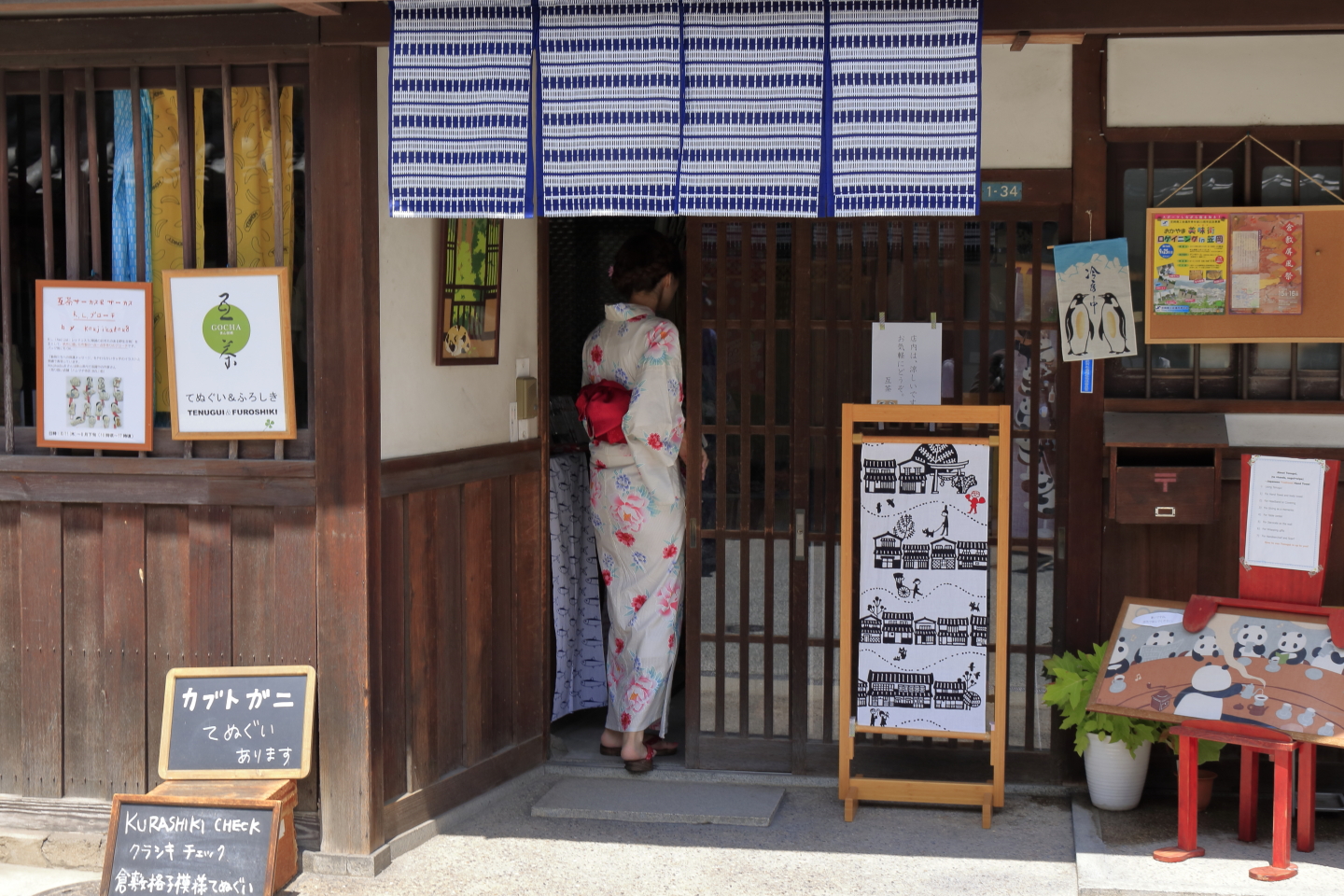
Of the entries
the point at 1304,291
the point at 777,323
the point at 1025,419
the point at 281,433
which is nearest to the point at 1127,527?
the point at 1025,419

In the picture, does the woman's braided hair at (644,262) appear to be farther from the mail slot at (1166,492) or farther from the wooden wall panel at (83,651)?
the wooden wall panel at (83,651)

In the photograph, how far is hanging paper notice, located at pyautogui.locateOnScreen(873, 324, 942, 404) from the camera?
5785mm

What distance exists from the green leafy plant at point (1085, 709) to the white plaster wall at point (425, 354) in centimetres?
277

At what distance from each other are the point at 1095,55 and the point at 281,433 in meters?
3.87

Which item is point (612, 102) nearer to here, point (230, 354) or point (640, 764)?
point (230, 354)

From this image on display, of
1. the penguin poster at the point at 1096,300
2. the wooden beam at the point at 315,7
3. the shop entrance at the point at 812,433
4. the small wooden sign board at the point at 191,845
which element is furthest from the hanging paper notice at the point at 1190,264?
the small wooden sign board at the point at 191,845

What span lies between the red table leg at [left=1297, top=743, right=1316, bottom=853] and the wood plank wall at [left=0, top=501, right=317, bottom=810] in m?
3.95

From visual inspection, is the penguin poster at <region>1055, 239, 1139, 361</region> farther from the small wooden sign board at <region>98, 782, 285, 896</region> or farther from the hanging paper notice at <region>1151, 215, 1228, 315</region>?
the small wooden sign board at <region>98, 782, 285, 896</region>

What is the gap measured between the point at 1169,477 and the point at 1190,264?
3.11 ft

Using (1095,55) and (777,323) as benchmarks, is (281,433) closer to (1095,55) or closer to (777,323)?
(777,323)

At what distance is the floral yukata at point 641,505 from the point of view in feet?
19.6

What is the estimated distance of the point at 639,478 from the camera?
240 inches

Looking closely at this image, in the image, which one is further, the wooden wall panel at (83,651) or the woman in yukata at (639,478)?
the woman in yukata at (639,478)

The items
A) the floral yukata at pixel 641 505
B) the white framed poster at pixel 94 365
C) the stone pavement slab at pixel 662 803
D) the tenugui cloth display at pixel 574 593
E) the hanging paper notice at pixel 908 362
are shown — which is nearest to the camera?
the white framed poster at pixel 94 365
